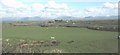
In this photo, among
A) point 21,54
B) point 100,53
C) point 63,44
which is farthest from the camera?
point 63,44

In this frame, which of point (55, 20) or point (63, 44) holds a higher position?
point (63, 44)

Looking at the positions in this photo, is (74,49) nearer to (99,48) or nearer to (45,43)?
(99,48)

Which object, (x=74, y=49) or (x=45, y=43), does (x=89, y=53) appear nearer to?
(x=74, y=49)

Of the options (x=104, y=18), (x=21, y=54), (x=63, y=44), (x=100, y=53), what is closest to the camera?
(x=21, y=54)

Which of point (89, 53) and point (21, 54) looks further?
point (89, 53)

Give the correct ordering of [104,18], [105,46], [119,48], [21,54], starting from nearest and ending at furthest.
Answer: [21,54]
[119,48]
[105,46]
[104,18]

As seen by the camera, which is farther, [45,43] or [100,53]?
[45,43]

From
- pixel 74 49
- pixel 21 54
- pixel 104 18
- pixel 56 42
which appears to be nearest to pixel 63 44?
pixel 56 42

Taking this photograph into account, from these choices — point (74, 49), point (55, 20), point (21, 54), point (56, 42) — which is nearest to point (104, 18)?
point (55, 20)

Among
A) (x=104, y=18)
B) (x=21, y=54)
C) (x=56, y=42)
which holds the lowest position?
(x=104, y=18)
